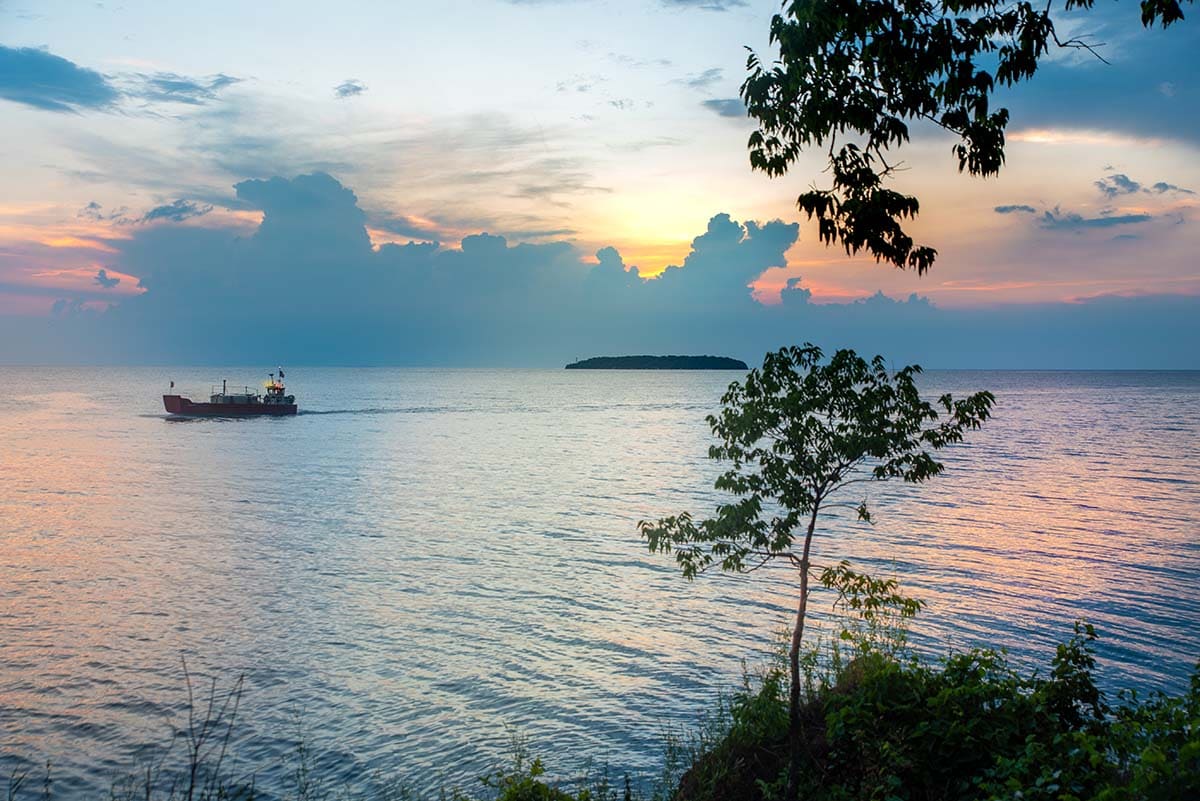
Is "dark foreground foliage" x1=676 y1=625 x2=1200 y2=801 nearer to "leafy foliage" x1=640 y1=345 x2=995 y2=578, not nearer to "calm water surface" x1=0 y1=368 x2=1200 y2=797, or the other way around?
"leafy foliage" x1=640 y1=345 x2=995 y2=578

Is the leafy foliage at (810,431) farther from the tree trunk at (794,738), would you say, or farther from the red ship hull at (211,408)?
the red ship hull at (211,408)

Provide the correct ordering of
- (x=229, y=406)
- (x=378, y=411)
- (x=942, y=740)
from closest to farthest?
(x=942, y=740)
(x=229, y=406)
(x=378, y=411)

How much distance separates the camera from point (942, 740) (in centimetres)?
1247

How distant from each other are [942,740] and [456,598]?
2152cm

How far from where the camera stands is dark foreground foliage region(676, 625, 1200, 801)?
10727 mm

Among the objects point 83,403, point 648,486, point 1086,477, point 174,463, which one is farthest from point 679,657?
point 83,403

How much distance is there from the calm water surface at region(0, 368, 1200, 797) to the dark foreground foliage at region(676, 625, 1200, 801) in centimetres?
414

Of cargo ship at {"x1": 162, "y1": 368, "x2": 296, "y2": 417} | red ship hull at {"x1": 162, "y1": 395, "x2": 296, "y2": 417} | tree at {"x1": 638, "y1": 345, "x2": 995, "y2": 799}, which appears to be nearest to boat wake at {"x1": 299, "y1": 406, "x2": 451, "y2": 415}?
cargo ship at {"x1": 162, "y1": 368, "x2": 296, "y2": 417}

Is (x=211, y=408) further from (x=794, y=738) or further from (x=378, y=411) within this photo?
(x=794, y=738)

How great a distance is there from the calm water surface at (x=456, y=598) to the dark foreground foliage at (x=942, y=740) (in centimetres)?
414

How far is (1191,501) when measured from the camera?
2079 inches

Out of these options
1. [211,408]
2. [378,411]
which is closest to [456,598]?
[211,408]

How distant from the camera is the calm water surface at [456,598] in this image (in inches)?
786

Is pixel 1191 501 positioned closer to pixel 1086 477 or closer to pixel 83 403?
pixel 1086 477
